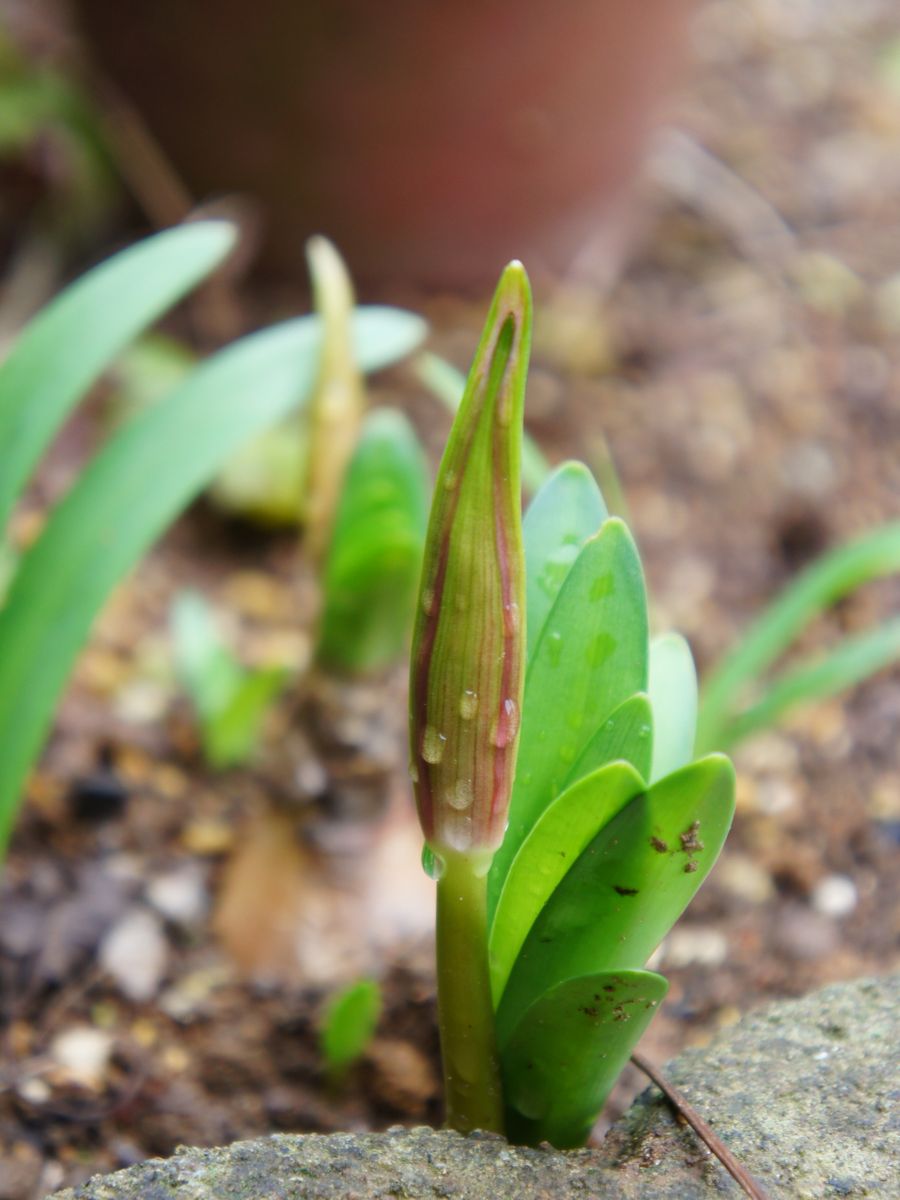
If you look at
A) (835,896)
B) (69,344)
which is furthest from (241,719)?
(835,896)

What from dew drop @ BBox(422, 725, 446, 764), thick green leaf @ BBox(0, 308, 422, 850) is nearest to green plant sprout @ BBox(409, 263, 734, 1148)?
dew drop @ BBox(422, 725, 446, 764)

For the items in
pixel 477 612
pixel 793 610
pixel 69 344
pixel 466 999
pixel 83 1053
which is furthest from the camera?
pixel 793 610

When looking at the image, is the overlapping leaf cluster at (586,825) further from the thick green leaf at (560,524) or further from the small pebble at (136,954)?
the small pebble at (136,954)

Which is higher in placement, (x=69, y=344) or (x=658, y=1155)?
(x=69, y=344)

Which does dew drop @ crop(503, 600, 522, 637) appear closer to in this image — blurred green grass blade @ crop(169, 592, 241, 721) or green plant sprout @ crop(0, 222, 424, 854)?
green plant sprout @ crop(0, 222, 424, 854)

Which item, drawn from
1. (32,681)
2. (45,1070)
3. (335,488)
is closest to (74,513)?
(32,681)

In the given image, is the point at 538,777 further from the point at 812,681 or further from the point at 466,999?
the point at 812,681
